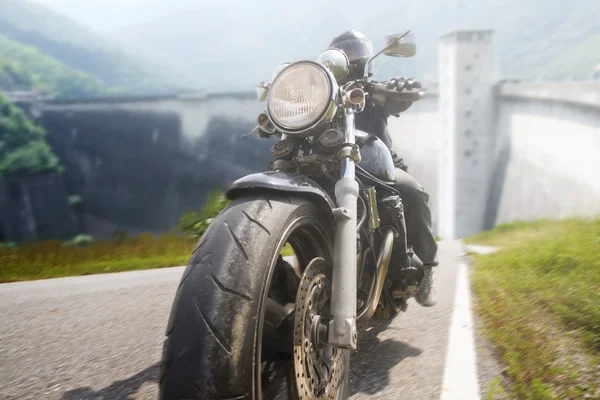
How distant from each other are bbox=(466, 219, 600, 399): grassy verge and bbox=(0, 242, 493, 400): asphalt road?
0.27m

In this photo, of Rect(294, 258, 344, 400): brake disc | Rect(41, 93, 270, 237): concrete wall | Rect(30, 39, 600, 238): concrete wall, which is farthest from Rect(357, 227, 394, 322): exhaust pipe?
Rect(41, 93, 270, 237): concrete wall

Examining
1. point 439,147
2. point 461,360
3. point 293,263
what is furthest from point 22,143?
point 293,263

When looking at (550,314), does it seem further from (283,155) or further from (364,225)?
(283,155)

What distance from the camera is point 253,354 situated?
5.56 feet

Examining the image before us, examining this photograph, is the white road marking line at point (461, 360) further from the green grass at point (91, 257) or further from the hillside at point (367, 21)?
the hillside at point (367, 21)

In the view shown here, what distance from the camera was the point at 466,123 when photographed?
1501 inches

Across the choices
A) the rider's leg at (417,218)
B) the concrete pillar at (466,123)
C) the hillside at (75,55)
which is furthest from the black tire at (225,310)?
the hillside at (75,55)

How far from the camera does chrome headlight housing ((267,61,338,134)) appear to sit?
2.18 metres

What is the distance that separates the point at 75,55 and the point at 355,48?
116776 mm

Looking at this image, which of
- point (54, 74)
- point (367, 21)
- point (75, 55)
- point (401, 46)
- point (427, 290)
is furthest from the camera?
point (75, 55)

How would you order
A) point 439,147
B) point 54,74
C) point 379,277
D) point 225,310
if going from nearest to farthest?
point 225,310, point 379,277, point 439,147, point 54,74

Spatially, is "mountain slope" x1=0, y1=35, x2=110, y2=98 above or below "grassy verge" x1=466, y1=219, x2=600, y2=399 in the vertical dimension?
above

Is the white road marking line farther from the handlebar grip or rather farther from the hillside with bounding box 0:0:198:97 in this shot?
the hillside with bounding box 0:0:198:97

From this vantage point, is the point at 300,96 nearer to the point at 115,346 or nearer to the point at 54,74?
the point at 115,346
